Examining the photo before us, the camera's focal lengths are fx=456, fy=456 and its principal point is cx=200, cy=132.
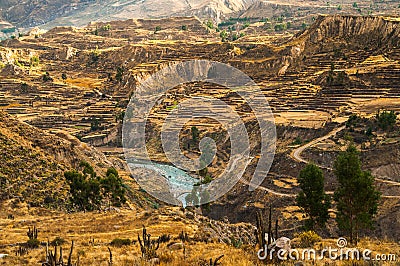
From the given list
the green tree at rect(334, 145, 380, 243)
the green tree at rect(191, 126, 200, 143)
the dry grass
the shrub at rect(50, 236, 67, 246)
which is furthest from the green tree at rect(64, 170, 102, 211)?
the green tree at rect(191, 126, 200, 143)

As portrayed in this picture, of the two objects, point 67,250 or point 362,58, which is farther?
point 362,58

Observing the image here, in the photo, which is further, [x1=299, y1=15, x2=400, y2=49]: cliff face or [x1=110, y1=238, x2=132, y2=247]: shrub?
[x1=299, y1=15, x2=400, y2=49]: cliff face

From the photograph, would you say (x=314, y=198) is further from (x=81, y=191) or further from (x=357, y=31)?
(x=357, y=31)

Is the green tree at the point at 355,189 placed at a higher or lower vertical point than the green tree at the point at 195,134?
higher

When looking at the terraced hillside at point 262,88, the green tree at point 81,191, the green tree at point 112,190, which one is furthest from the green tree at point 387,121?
the green tree at point 81,191

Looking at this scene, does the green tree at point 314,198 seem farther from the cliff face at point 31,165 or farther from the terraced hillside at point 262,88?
the cliff face at point 31,165

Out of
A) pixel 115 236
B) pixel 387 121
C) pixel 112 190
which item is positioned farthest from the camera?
pixel 387 121

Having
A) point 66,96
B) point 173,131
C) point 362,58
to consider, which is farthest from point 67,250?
point 66,96

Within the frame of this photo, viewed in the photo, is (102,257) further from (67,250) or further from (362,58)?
(362,58)

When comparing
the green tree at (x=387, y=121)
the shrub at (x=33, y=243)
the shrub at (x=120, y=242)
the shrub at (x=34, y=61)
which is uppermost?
the shrub at (x=34, y=61)

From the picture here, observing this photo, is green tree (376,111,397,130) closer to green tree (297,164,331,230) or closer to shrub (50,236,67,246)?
green tree (297,164,331,230)

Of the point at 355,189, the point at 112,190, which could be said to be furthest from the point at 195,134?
the point at 355,189
